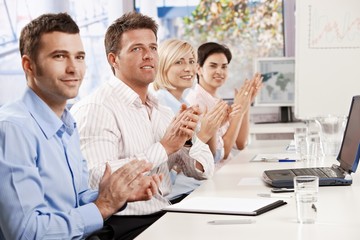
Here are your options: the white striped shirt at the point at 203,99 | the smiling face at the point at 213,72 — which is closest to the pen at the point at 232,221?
the white striped shirt at the point at 203,99

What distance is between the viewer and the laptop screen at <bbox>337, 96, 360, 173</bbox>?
2422 millimetres

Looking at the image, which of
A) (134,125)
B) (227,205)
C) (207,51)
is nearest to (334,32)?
(207,51)

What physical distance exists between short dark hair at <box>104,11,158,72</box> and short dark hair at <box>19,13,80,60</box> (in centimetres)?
88

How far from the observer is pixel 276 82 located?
588cm

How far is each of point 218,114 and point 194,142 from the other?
1.48 ft

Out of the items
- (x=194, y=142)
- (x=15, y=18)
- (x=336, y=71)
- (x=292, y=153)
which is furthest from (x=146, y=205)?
(x=336, y=71)

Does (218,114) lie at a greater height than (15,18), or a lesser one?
lesser

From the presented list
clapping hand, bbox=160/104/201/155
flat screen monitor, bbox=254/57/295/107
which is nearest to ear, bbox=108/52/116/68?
clapping hand, bbox=160/104/201/155

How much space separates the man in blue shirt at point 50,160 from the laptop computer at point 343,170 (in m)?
0.51

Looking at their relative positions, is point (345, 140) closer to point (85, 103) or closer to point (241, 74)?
point (85, 103)

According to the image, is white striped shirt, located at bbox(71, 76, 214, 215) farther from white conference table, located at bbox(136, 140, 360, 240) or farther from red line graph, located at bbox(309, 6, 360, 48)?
red line graph, located at bbox(309, 6, 360, 48)

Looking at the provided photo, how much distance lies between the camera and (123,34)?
2.92 m

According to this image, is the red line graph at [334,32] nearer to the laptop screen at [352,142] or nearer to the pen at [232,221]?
the laptop screen at [352,142]

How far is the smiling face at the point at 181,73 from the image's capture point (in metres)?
4.00
